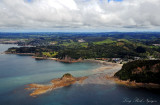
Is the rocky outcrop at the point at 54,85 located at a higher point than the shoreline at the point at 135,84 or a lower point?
lower

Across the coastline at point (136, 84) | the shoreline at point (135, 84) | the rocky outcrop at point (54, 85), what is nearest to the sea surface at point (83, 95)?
the rocky outcrop at point (54, 85)

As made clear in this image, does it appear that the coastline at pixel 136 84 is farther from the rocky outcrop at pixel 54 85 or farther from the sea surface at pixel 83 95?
the rocky outcrop at pixel 54 85

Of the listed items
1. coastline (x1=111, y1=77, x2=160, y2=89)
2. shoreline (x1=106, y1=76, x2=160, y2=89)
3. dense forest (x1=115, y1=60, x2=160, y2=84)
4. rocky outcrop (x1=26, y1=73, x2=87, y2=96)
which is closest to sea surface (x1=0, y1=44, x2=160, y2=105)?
rocky outcrop (x1=26, y1=73, x2=87, y2=96)

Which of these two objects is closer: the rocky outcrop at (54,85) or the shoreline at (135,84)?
the rocky outcrop at (54,85)

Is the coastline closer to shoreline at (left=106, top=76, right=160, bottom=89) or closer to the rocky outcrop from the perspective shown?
shoreline at (left=106, top=76, right=160, bottom=89)

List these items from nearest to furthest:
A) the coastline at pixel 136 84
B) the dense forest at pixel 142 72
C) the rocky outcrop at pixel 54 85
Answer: the rocky outcrop at pixel 54 85 < the coastline at pixel 136 84 < the dense forest at pixel 142 72

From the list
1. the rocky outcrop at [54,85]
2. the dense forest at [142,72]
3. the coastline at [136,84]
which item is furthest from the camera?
the dense forest at [142,72]

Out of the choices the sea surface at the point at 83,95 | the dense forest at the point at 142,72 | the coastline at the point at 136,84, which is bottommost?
the sea surface at the point at 83,95

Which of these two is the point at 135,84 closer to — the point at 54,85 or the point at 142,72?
the point at 142,72

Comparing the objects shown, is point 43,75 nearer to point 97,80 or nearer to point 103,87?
point 97,80
